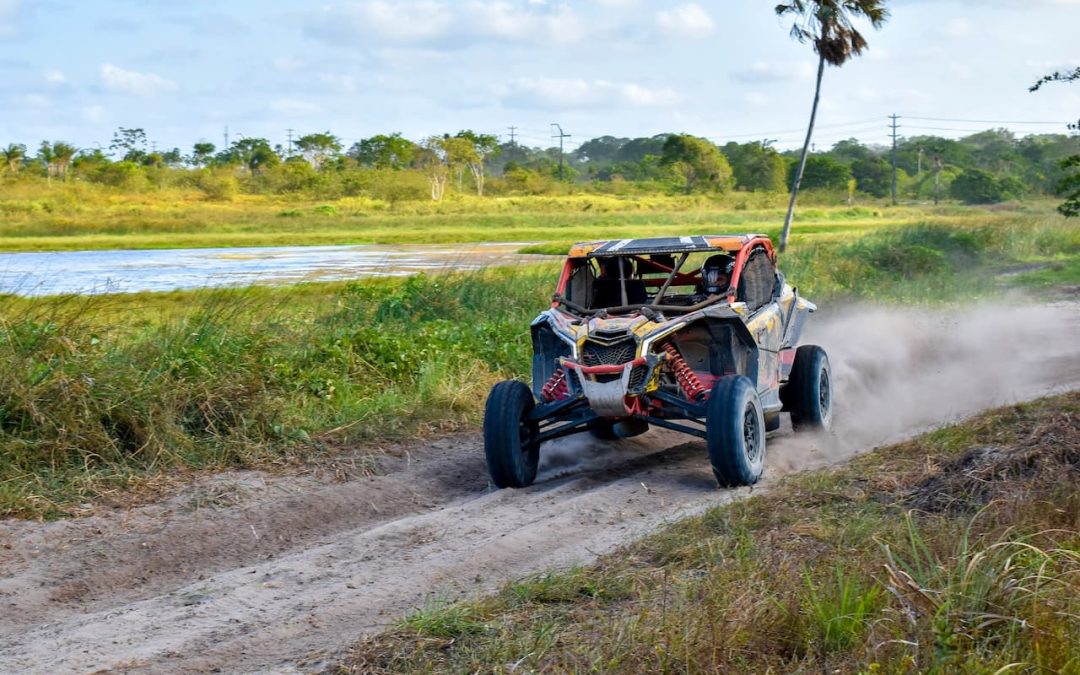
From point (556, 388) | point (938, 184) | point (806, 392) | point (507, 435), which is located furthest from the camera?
point (938, 184)

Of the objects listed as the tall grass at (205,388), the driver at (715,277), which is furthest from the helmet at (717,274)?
the tall grass at (205,388)

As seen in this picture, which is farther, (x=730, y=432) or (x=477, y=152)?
(x=477, y=152)

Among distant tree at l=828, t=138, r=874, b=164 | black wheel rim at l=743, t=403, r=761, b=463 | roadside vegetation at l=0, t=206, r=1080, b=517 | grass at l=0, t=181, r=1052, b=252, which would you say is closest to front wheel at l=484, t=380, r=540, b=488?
black wheel rim at l=743, t=403, r=761, b=463

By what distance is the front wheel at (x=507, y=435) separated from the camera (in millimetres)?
9289

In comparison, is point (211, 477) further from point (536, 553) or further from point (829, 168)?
point (829, 168)

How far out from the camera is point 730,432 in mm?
8758

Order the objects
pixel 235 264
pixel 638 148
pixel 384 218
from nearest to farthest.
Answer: pixel 235 264
pixel 384 218
pixel 638 148

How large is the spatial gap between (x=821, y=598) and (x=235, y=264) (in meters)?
30.7

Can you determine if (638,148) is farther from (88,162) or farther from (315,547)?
(315,547)

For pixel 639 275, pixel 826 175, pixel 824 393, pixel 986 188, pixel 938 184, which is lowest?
pixel 824 393

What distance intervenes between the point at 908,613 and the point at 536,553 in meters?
3.16

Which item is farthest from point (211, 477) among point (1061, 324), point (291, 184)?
point (291, 184)

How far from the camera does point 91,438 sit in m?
9.43

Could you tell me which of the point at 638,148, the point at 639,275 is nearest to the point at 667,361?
the point at 639,275
